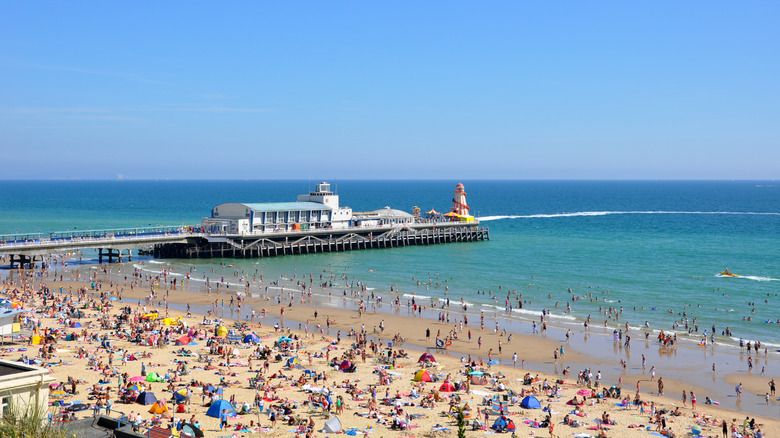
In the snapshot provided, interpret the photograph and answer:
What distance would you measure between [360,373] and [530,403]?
8.39 metres

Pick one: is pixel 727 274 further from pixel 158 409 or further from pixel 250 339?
pixel 158 409

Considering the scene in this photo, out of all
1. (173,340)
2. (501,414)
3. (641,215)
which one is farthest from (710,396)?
(641,215)

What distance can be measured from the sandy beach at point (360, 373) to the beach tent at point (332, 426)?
274 millimetres

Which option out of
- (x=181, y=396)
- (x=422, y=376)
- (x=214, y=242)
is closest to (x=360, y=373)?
(x=422, y=376)

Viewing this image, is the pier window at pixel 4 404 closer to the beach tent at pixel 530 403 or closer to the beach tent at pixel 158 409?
the beach tent at pixel 158 409

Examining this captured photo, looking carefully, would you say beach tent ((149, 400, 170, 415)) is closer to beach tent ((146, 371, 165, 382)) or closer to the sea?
beach tent ((146, 371, 165, 382))

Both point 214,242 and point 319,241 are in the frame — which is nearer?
point 214,242

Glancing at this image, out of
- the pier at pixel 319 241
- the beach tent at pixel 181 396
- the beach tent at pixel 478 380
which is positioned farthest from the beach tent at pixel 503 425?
the pier at pixel 319 241

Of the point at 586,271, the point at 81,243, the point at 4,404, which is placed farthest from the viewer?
the point at 586,271

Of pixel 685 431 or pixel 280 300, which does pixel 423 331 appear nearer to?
pixel 280 300

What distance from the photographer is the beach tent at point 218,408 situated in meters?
26.0

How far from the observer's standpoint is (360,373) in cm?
3322

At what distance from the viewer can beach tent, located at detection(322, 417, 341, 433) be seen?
2498 centimetres

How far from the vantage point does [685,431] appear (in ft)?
86.7
